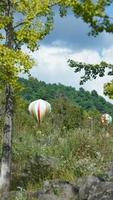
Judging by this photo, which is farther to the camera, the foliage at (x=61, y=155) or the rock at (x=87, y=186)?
the foliage at (x=61, y=155)

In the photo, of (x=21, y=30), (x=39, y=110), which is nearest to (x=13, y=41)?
(x=21, y=30)

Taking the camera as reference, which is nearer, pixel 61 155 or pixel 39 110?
pixel 61 155

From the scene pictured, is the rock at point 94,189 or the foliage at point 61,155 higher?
the foliage at point 61,155

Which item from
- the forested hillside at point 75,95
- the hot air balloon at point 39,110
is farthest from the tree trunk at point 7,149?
the forested hillside at point 75,95

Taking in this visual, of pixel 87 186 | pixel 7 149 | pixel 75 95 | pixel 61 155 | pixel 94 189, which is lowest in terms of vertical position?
pixel 94 189

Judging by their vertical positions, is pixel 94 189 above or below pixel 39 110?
below

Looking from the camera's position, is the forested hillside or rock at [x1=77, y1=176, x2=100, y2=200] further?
the forested hillside

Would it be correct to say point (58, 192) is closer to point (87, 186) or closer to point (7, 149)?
point (87, 186)

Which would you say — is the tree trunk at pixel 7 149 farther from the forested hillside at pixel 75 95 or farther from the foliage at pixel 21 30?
the forested hillside at pixel 75 95

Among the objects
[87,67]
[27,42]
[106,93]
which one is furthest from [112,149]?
[27,42]

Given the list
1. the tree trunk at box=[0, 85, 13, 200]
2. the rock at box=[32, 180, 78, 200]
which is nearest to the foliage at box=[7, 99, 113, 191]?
the tree trunk at box=[0, 85, 13, 200]

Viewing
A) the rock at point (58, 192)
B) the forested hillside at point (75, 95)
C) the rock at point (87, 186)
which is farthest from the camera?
the forested hillside at point (75, 95)

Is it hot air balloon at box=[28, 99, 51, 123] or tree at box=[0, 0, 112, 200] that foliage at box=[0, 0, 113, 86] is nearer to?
tree at box=[0, 0, 112, 200]

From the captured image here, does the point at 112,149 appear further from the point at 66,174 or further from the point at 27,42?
the point at 27,42
